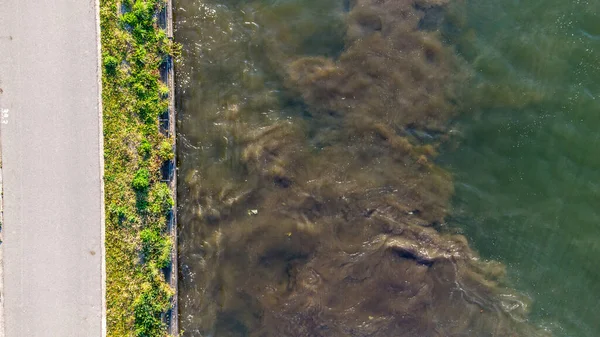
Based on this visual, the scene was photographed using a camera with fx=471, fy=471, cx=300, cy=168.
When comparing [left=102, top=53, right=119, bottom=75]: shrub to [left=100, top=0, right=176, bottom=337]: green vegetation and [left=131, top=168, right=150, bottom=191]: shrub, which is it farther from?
[left=131, top=168, right=150, bottom=191]: shrub

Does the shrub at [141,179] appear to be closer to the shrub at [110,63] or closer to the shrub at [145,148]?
the shrub at [145,148]

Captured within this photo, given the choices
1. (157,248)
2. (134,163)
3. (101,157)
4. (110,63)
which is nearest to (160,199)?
(134,163)

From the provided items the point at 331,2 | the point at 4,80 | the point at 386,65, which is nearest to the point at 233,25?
the point at 331,2

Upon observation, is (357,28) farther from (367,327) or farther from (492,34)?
(367,327)

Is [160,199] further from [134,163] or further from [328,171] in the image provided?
[328,171]

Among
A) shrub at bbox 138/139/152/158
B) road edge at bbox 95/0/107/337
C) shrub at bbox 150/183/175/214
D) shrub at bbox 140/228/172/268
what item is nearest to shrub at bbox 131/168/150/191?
shrub at bbox 150/183/175/214

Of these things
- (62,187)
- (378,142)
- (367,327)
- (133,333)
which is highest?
(378,142)

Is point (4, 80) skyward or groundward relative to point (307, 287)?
skyward
